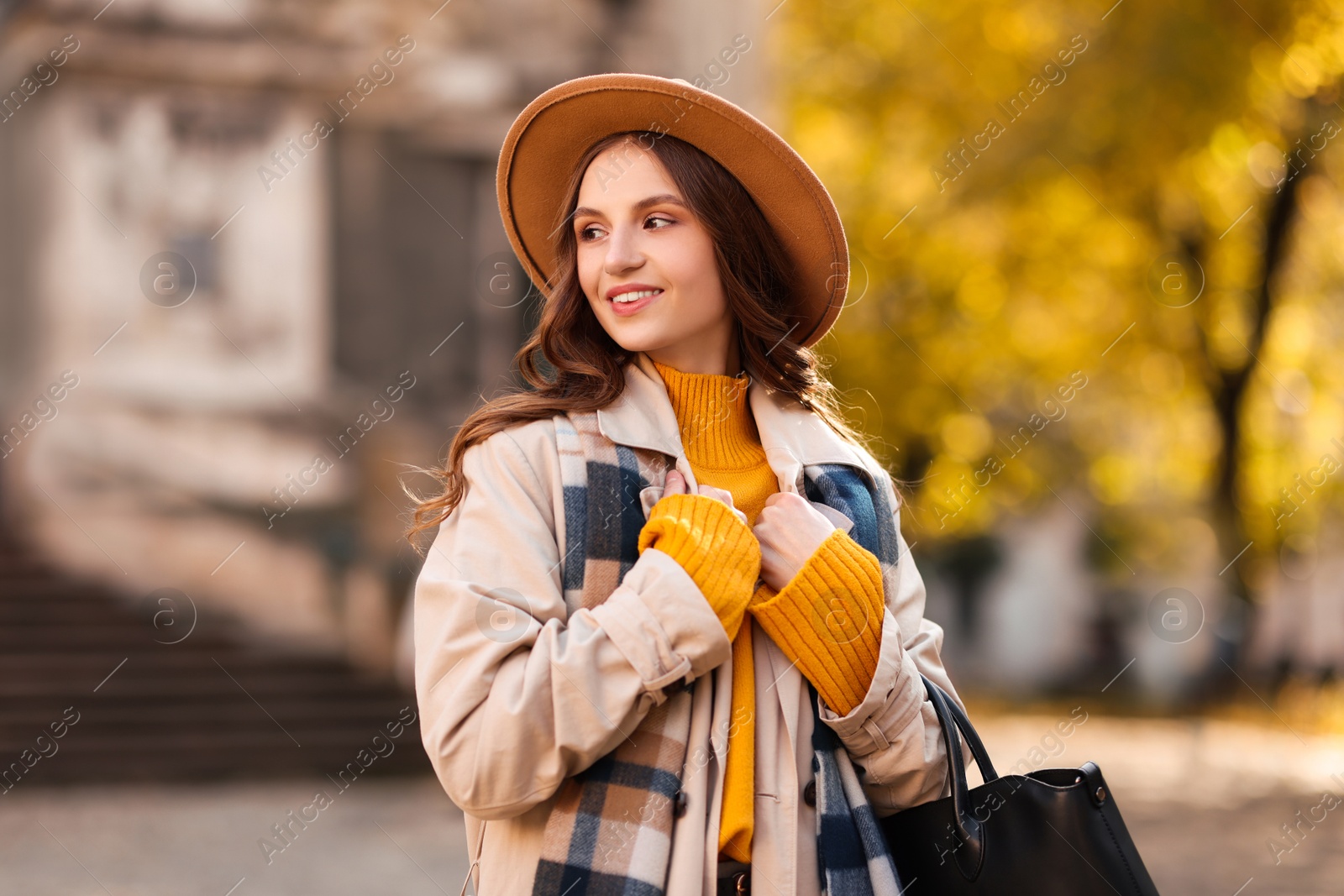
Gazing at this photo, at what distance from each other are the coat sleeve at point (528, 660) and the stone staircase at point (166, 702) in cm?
821

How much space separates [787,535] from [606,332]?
0.59 m

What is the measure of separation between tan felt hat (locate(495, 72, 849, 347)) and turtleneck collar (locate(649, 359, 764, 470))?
0.27 m

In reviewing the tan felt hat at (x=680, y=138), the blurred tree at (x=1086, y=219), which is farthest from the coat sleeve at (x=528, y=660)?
the blurred tree at (x=1086, y=219)

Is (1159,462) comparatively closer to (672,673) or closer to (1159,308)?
(1159,308)

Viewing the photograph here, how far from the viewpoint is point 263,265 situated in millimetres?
14328

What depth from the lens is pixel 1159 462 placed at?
933 inches

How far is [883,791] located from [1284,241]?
40.8 ft

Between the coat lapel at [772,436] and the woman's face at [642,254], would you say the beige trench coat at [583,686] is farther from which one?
the woman's face at [642,254]

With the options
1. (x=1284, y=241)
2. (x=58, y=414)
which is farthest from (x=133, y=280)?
(x=1284, y=241)

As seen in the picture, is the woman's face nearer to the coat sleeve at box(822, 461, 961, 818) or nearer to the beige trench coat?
the beige trench coat

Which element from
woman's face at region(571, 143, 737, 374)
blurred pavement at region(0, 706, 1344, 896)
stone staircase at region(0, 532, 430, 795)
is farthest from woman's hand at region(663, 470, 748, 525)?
stone staircase at region(0, 532, 430, 795)

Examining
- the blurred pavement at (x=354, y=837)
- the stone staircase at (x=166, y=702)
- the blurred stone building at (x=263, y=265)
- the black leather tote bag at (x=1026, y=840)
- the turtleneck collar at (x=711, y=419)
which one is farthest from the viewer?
the blurred stone building at (x=263, y=265)

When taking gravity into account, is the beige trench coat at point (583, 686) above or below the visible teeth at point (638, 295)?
below

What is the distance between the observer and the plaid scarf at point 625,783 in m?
2.23
